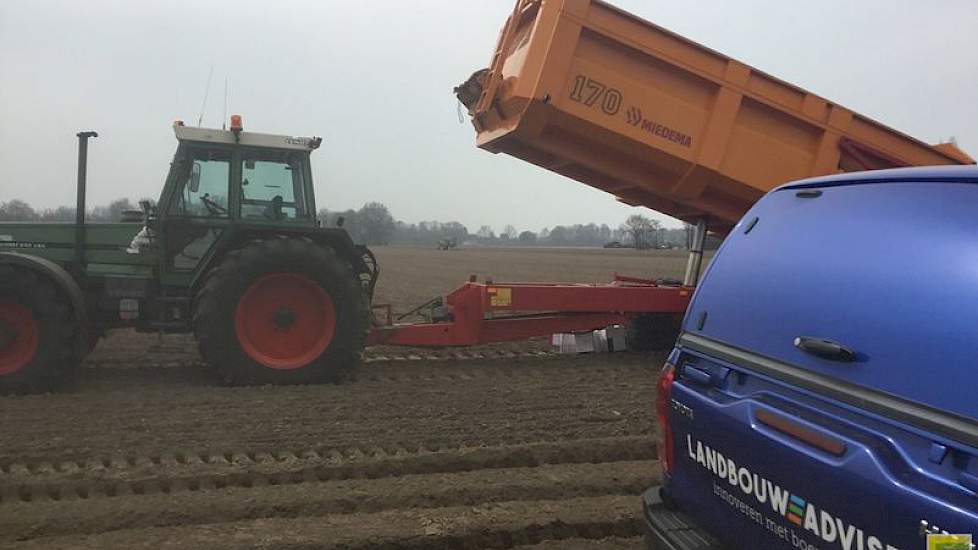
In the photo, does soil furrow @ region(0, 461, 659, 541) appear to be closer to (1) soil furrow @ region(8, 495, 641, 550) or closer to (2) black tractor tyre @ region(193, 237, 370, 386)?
(1) soil furrow @ region(8, 495, 641, 550)

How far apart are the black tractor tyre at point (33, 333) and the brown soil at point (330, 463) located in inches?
8.8

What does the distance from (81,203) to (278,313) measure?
2.20 meters

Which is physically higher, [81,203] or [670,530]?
[81,203]

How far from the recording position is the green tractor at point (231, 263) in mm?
6859

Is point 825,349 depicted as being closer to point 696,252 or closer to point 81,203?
point 696,252

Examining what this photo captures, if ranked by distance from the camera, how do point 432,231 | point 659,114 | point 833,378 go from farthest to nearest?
point 432,231, point 659,114, point 833,378

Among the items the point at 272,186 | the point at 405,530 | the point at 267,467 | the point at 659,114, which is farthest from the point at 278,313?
the point at 659,114

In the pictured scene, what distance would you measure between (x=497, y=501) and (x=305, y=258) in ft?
11.8

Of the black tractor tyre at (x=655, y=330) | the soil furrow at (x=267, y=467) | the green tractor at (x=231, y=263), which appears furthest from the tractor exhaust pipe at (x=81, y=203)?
the black tractor tyre at (x=655, y=330)

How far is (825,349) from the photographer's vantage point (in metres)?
Result: 2.10

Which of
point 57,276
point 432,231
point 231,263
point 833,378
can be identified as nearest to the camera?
point 833,378

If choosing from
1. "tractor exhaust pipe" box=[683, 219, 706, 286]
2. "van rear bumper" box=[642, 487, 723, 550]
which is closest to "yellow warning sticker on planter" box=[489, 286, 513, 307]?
"tractor exhaust pipe" box=[683, 219, 706, 286]

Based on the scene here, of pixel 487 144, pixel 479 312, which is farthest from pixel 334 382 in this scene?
pixel 487 144

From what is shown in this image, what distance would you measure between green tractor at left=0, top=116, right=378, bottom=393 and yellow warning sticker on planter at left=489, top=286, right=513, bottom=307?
4.19 ft
